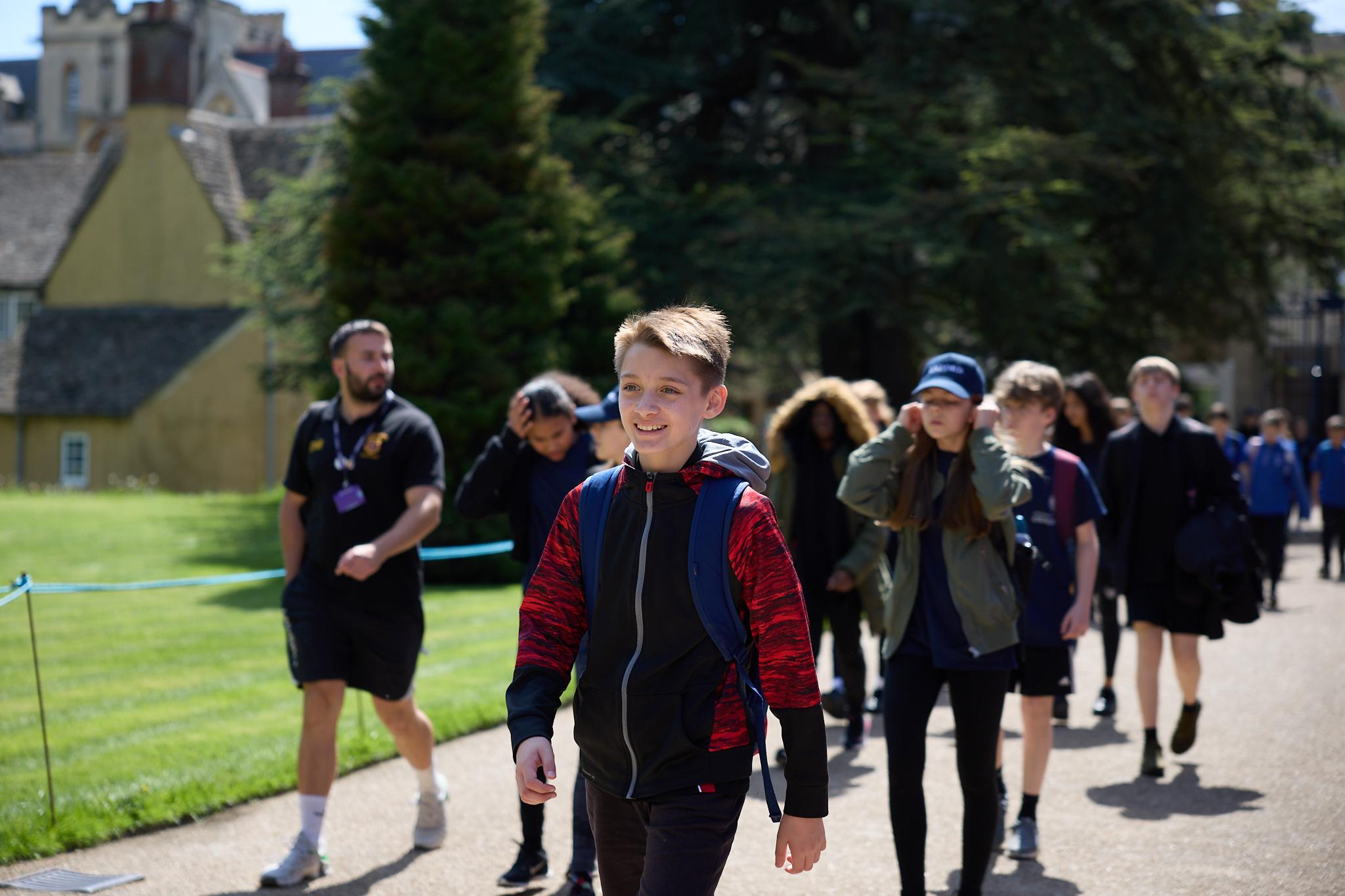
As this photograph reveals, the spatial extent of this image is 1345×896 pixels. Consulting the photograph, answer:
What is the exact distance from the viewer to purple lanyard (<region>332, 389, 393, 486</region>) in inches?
227

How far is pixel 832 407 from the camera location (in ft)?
26.0

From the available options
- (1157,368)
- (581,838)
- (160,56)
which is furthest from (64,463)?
(581,838)

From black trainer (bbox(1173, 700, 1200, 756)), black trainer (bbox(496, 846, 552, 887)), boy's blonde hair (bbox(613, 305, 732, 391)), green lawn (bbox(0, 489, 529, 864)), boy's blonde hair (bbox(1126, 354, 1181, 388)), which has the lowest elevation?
green lawn (bbox(0, 489, 529, 864))

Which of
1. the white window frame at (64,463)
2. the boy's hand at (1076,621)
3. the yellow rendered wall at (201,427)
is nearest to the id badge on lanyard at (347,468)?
the boy's hand at (1076,621)

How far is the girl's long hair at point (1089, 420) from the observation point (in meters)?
9.62

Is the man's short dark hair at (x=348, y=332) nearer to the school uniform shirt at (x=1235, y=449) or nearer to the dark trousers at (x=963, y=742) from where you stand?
the dark trousers at (x=963, y=742)

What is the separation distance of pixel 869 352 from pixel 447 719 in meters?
15.3

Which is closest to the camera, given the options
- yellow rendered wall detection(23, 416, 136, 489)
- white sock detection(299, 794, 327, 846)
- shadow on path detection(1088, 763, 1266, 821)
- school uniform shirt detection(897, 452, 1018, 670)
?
school uniform shirt detection(897, 452, 1018, 670)

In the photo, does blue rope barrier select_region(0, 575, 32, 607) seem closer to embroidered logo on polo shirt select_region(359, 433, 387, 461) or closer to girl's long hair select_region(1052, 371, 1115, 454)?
embroidered logo on polo shirt select_region(359, 433, 387, 461)

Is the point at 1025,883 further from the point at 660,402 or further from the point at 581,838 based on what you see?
the point at 660,402

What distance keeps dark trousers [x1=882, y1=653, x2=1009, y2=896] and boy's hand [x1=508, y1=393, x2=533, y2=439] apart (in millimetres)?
1779

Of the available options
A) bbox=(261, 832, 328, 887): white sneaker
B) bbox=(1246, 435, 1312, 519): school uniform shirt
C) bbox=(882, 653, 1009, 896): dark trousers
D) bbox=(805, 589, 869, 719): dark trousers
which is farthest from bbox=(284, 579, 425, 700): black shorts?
bbox=(1246, 435, 1312, 519): school uniform shirt

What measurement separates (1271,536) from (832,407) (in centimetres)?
983

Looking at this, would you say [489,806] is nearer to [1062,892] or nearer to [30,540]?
[1062,892]
